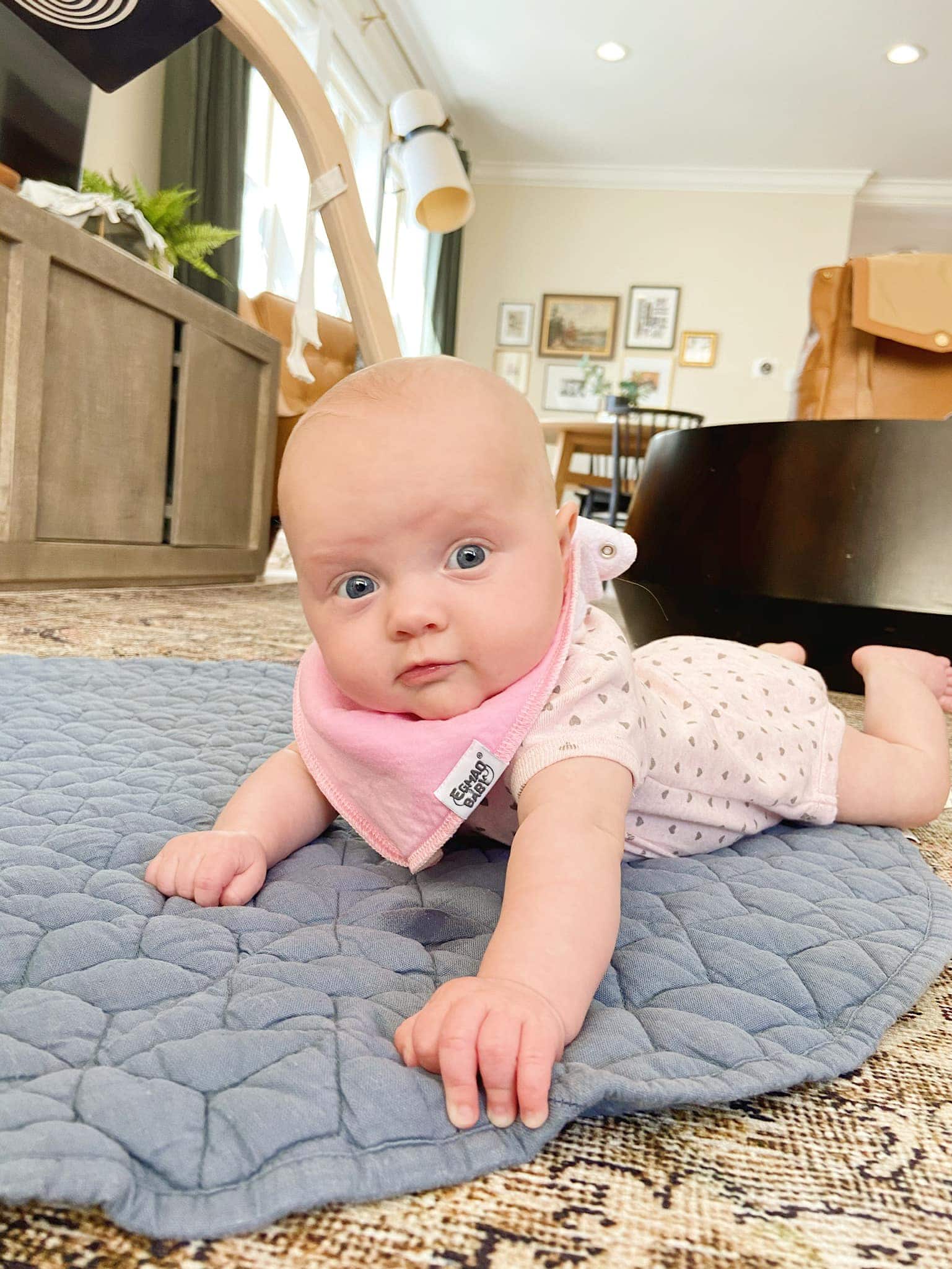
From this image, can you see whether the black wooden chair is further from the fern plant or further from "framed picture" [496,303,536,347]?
the fern plant

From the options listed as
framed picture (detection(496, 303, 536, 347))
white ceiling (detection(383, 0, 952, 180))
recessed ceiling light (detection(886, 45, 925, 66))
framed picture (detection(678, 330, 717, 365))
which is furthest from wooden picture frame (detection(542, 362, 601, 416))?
recessed ceiling light (detection(886, 45, 925, 66))

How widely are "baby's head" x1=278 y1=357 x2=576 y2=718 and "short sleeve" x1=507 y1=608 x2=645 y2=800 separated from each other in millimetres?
30

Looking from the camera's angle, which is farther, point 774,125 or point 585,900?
point 774,125

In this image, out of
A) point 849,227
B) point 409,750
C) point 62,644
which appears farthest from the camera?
point 849,227

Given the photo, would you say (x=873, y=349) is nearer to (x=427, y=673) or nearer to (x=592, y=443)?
(x=427, y=673)

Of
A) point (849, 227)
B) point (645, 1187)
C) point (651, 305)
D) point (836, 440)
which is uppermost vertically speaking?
point (849, 227)

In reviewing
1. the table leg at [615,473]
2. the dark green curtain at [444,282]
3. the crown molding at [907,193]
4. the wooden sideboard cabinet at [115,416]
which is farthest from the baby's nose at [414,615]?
the crown molding at [907,193]

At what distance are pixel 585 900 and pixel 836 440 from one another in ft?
3.77

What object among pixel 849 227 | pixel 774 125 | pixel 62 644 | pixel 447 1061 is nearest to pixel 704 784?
pixel 447 1061

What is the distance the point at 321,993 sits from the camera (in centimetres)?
43

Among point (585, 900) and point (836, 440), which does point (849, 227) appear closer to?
point (836, 440)

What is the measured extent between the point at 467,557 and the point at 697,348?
6.07 m

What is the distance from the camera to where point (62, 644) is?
4.52 feet

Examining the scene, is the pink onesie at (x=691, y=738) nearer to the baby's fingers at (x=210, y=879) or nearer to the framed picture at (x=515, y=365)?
the baby's fingers at (x=210, y=879)
